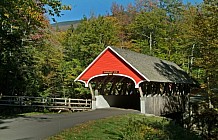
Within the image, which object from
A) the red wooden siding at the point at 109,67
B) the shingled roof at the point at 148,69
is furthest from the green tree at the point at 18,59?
the shingled roof at the point at 148,69

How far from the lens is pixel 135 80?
19984 mm

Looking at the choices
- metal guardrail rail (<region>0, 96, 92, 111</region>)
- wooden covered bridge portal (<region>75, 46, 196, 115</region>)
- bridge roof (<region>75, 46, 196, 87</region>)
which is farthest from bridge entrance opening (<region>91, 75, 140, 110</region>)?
bridge roof (<region>75, 46, 196, 87</region>)

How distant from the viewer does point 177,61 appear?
123 feet

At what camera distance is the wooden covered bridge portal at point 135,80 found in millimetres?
20234

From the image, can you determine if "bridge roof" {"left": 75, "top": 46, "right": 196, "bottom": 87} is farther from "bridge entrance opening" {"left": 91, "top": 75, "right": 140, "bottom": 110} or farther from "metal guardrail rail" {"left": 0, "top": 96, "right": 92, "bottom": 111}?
"metal guardrail rail" {"left": 0, "top": 96, "right": 92, "bottom": 111}

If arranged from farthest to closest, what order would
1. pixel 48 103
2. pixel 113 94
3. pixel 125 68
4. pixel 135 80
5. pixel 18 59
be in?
pixel 18 59, pixel 113 94, pixel 48 103, pixel 125 68, pixel 135 80

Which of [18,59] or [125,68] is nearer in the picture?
[125,68]

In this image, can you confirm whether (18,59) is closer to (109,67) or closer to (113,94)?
(113,94)

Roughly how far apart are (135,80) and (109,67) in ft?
7.84

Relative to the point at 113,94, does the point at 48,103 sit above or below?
below

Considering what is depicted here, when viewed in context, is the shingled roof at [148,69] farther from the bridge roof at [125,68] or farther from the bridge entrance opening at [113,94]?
the bridge entrance opening at [113,94]

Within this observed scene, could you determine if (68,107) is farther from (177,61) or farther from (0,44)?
(177,61)

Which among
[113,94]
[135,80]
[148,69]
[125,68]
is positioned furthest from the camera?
[113,94]

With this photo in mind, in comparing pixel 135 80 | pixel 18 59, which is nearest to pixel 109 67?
pixel 135 80
